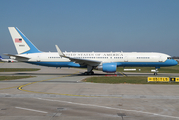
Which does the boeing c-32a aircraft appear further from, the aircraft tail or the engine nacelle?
the engine nacelle

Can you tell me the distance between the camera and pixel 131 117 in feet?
31.4

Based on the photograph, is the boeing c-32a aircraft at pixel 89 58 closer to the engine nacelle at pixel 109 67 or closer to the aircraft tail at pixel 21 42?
the aircraft tail at pixel 21 42

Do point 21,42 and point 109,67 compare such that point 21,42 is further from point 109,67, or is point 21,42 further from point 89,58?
point 109,67

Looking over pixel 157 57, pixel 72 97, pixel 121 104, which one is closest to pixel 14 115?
pixel 72 97

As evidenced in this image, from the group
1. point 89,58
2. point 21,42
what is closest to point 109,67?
point 89,58

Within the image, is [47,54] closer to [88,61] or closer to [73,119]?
[88,61]

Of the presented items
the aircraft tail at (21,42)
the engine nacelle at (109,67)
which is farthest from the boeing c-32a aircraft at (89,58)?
the engine nacelle at (109,67)

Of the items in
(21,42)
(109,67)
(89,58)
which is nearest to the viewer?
(109,67)

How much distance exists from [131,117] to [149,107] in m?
2.65

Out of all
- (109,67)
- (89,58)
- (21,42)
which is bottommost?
(109,67)

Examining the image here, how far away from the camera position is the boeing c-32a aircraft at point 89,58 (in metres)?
37.1

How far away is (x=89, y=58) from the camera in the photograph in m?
38.0

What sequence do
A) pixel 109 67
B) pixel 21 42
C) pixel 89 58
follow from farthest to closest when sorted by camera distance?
pixel 21 42, pixel 89 58, pixel 109 67

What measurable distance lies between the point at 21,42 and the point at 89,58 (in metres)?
15.7
